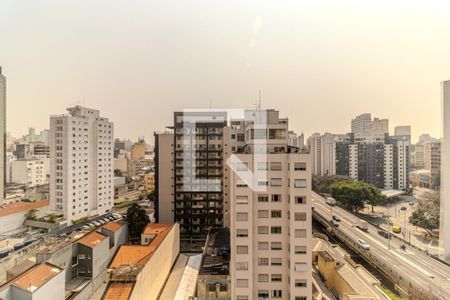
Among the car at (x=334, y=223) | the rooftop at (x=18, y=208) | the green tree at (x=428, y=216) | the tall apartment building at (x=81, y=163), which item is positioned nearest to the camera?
the rooftop at (x=18, y=208)

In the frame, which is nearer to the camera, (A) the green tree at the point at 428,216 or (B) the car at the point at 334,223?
(A) the green tree at the point at 428,216

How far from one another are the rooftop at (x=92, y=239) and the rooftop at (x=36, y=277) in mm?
1759

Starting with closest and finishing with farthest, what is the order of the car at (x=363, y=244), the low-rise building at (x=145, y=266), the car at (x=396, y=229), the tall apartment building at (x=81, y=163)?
the low-rise building at (x=145, y=266)
the car at (x=363, y=244)
the tall apartment building at (x=81, y=163)
the car at (x=396, y=229)

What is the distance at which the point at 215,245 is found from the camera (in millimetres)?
8297

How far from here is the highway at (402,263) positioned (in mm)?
6828

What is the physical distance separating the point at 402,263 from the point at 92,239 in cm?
925

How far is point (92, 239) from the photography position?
7.69 m

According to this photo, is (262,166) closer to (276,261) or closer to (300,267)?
(276,261)

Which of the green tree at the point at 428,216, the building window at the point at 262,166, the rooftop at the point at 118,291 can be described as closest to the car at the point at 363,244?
the green tree at the point at 428,216

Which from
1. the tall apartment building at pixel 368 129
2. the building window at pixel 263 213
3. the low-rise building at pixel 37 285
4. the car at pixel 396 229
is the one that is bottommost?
the car at pixel 396 229

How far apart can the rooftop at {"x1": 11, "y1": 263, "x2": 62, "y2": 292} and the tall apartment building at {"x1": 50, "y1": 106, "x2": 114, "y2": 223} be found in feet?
25.9

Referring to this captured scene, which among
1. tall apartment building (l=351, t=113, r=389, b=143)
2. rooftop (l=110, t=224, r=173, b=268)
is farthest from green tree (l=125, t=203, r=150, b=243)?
tall apartment building (l=351, t=113, r=389, b=143)

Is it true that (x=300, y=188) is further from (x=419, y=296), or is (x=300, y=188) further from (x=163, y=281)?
(x=163, y=281)

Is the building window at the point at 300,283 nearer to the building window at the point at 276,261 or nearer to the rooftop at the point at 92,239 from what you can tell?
the building window at the point at 276,261
